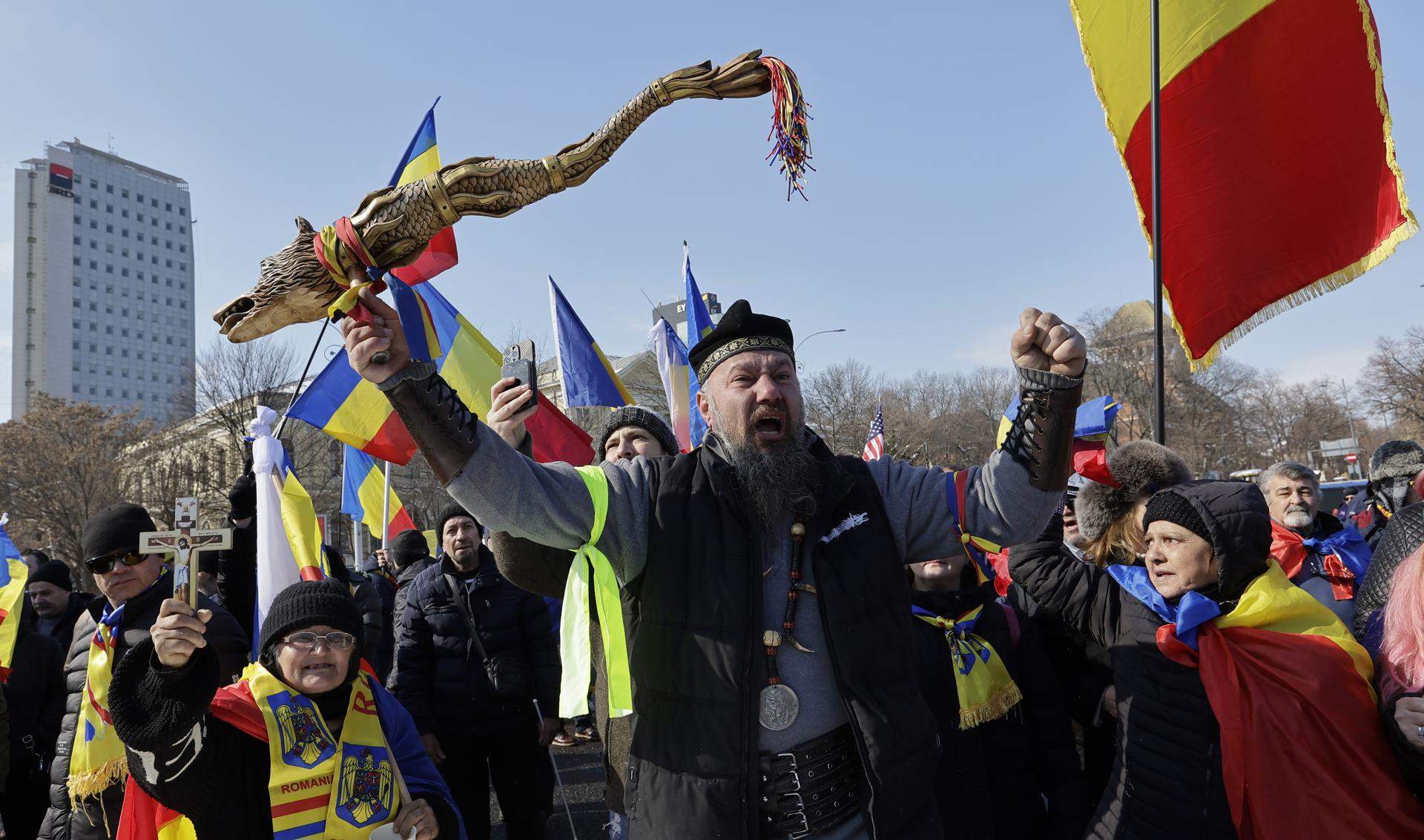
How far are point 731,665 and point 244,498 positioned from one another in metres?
3.72

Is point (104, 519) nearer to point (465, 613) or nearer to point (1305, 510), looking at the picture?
point (465, 613)

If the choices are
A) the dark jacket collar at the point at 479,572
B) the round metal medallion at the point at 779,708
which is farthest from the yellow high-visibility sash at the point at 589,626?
the dark jacket collar at the point at 479,572

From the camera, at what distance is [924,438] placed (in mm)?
47344

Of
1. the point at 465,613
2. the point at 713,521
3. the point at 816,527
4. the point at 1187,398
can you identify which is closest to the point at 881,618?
the point at 816,527

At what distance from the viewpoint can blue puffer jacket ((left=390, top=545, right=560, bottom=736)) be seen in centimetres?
525

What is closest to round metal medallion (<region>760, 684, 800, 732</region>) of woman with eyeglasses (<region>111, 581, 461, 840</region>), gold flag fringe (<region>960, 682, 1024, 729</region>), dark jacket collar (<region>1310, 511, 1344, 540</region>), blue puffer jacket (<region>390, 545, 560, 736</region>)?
woman with eyeglasses (<region>111, 581, 461, 840</region>)

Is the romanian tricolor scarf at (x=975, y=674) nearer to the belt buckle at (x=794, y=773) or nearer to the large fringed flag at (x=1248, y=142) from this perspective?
the belt buckle at (x=794, y=773)

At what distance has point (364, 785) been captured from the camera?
3.06 meters

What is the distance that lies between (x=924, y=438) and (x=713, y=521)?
46.5 metres

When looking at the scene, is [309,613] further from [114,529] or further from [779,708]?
[779,708]

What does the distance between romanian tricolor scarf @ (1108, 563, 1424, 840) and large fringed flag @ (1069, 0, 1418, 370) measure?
2664 millimetres

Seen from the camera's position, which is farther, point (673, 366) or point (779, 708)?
point (673, 366)

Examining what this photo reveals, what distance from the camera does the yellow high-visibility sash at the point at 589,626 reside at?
1966 millimetres

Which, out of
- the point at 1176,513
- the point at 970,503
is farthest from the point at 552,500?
the point at 1176,513
